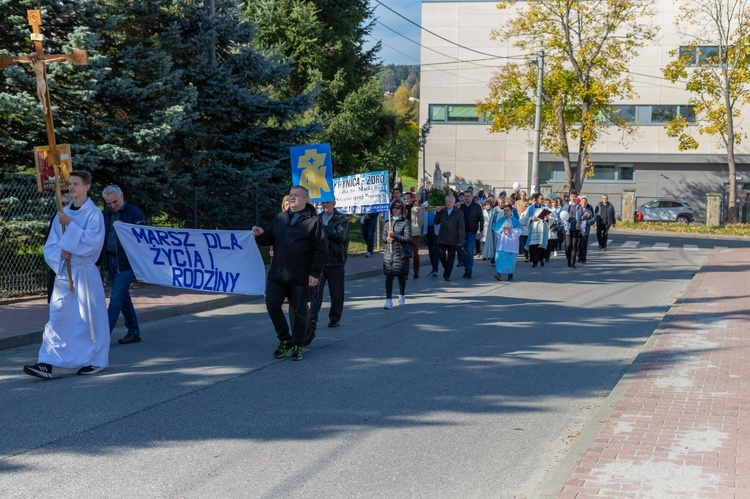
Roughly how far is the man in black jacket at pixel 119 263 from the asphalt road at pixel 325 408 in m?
0.39

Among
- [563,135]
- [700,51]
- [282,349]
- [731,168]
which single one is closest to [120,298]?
[282,349]

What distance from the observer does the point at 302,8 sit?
31219 millimetres

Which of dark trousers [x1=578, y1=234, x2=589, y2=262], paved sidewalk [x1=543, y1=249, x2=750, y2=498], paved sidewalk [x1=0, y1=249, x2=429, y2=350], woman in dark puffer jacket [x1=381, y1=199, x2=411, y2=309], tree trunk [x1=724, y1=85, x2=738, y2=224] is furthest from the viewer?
tree trunk [x1=724, y1=85, x2=738, y2=224]

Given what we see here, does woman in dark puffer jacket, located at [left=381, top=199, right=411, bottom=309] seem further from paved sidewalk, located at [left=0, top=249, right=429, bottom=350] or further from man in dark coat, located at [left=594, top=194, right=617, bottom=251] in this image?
man in dark coat, located at [left=594, top=194, right=617, bottom=251]

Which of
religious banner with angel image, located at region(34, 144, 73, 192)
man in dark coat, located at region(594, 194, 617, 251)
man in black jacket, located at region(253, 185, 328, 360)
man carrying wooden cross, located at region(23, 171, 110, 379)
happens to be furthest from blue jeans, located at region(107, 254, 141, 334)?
man in dark coat, located at region(594, 194, 617, 251)

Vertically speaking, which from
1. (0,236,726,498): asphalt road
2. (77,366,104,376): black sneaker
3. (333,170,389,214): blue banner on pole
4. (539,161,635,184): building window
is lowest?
(0,236,726,498): asphalt road

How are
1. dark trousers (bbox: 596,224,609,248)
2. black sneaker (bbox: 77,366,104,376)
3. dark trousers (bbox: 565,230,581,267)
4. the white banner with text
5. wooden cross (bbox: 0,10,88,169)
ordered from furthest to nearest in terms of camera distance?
dark trousers (bbox: 596,224,609,248) → dark trousers (bbox: 565,230,581,267) → the white banner with text → wooden cross (bbox: 0,10,88,169) → black sneaker (bbox: 77,366,104,376)

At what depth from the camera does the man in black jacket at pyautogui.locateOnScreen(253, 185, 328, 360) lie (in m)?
8.95

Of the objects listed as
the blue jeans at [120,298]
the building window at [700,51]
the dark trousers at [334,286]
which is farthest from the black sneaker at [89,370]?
the building window at [700,51]

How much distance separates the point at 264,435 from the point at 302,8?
2704 cm

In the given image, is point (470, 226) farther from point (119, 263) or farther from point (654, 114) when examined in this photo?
point (654, 114)

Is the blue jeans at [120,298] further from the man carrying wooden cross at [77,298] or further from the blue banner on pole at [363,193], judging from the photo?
the blue banner on pole at [363,193]

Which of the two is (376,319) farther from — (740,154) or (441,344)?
(740,154)

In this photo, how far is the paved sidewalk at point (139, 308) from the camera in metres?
10.4
